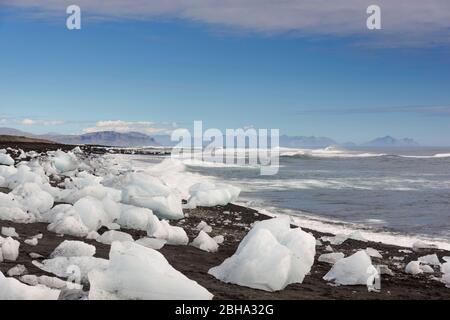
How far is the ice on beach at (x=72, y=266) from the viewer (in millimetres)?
4211

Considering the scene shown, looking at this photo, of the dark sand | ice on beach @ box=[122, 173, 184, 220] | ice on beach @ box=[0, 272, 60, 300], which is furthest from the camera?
ice on beach @ box=[122, 173, 184, 220]

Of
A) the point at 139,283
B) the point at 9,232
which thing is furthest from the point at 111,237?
the point at 139,283

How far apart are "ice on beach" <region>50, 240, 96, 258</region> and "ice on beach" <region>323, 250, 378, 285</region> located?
245 cm

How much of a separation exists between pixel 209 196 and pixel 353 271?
21.5ft

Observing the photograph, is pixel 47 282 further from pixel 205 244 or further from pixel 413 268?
pixel 413 268

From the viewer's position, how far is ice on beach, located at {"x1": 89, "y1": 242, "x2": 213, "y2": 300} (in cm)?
355

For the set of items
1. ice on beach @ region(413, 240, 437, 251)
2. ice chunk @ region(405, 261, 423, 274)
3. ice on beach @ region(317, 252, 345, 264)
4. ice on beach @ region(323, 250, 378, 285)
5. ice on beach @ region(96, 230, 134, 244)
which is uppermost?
ice on beach @ region(96, 230, 134, 244)

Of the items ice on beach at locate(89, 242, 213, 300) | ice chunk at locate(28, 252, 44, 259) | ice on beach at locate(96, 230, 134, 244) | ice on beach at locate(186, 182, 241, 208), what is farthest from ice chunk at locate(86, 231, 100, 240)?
ice on beach at locate(186, 182, 241, 208)

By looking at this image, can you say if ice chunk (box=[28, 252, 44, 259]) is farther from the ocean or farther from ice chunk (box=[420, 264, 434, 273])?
the ocean
